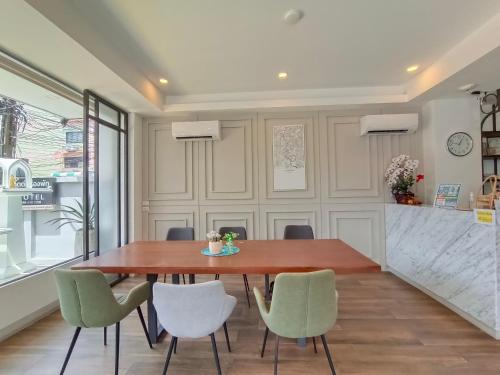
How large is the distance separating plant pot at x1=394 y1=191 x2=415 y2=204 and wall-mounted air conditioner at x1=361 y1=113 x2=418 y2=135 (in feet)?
3.16

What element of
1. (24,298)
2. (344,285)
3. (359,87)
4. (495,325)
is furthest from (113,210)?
(495,325)

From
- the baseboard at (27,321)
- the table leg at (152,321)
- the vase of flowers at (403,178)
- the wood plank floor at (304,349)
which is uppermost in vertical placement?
the vase of flowers at (403,178)

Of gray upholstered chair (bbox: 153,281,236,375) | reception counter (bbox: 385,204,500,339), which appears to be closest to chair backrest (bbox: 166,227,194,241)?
gray upholstered chair (bbox: 153,281,236,375)

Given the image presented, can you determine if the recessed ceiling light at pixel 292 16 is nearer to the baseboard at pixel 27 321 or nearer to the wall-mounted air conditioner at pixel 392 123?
the wall-mounted air conditioner at pixel 392 123

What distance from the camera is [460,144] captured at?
3639 millimetres

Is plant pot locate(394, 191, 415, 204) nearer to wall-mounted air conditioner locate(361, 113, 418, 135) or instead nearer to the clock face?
the clock face

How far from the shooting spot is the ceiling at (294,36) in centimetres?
213

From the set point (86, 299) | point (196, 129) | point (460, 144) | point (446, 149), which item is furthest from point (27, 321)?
point (460, 144)

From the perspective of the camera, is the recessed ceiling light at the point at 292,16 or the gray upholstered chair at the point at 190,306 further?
the recessed ceiling light at the point at 292,16

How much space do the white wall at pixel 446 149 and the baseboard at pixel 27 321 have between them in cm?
517

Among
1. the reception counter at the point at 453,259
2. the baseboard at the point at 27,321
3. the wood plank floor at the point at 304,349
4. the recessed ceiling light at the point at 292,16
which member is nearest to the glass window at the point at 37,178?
the baseboard at the point at 27,321

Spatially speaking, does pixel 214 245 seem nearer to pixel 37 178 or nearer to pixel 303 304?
pixel 303 304

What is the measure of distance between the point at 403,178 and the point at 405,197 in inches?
11.0

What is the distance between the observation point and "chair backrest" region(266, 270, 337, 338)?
150 cm
